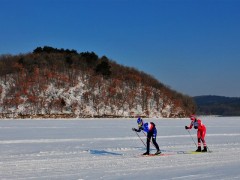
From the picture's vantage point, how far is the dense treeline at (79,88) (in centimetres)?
7538

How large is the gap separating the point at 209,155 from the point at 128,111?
62.6 m

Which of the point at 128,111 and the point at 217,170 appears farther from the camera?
the point at 128,111

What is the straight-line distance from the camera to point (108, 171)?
11922 millimetres

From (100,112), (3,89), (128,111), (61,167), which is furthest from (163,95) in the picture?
(61,167)

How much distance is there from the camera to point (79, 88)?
81.6 metres

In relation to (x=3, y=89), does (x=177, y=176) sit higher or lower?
lower

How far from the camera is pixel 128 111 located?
7888 cm

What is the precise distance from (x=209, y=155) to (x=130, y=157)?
134 inches

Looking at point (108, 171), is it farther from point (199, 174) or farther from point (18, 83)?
point (18, 83)

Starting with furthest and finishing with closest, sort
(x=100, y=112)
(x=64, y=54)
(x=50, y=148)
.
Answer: (x=64, y=54) → (x=100, y=112) → (x=50, y=148)

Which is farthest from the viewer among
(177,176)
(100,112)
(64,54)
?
(64,54)

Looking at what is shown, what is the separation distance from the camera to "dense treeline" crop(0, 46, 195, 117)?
75375 millimetres

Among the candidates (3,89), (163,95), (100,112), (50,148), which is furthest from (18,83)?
(50,148)

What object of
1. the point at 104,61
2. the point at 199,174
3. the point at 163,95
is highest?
the point at 104,61
